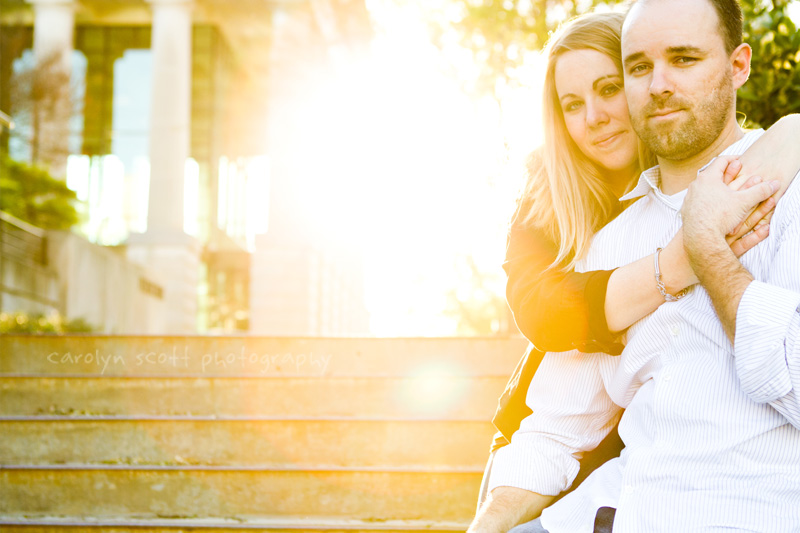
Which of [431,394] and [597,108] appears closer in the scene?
[597,108]

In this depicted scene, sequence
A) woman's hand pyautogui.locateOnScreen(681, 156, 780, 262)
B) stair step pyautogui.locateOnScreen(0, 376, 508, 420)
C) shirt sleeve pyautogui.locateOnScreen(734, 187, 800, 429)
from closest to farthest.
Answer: shirt sleeve pyautogui.locateOnScreen(734, 187, 800, 429)
woman's hand pyautogui.locateOnScreen(681, 156, 780, 262)
stair step pyautogui.locateOnScreen(0, 376, 508, 420)

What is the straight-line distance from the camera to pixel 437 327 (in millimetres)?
16469

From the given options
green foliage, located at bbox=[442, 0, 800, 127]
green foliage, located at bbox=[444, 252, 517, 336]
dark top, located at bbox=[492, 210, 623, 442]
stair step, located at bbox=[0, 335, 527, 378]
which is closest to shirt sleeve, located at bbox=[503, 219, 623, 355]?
dark top, located at bbox=[492, 210, 623, 442]

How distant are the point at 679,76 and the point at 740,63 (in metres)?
0.18

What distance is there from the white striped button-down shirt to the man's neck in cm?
3

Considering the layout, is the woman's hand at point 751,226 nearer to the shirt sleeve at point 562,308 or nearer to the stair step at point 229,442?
the shirt sleeve at point 562,308

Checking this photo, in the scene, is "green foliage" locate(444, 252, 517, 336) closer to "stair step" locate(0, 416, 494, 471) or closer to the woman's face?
"stair step" locate(0, 416, 494, 471)

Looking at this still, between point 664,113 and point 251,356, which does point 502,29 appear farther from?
point 664,113

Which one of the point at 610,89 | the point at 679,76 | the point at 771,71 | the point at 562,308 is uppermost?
the point at 771,71

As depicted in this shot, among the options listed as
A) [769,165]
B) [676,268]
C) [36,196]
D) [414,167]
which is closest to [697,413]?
[676,268]

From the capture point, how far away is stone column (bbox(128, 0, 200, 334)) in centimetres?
1795

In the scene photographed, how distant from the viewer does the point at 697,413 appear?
1.71 metres

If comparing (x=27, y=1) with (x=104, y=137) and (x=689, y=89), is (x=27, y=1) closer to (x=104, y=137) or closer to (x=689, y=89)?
(x=104, y=137)

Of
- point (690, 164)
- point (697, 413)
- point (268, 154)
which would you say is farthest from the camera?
point (268, 154)
